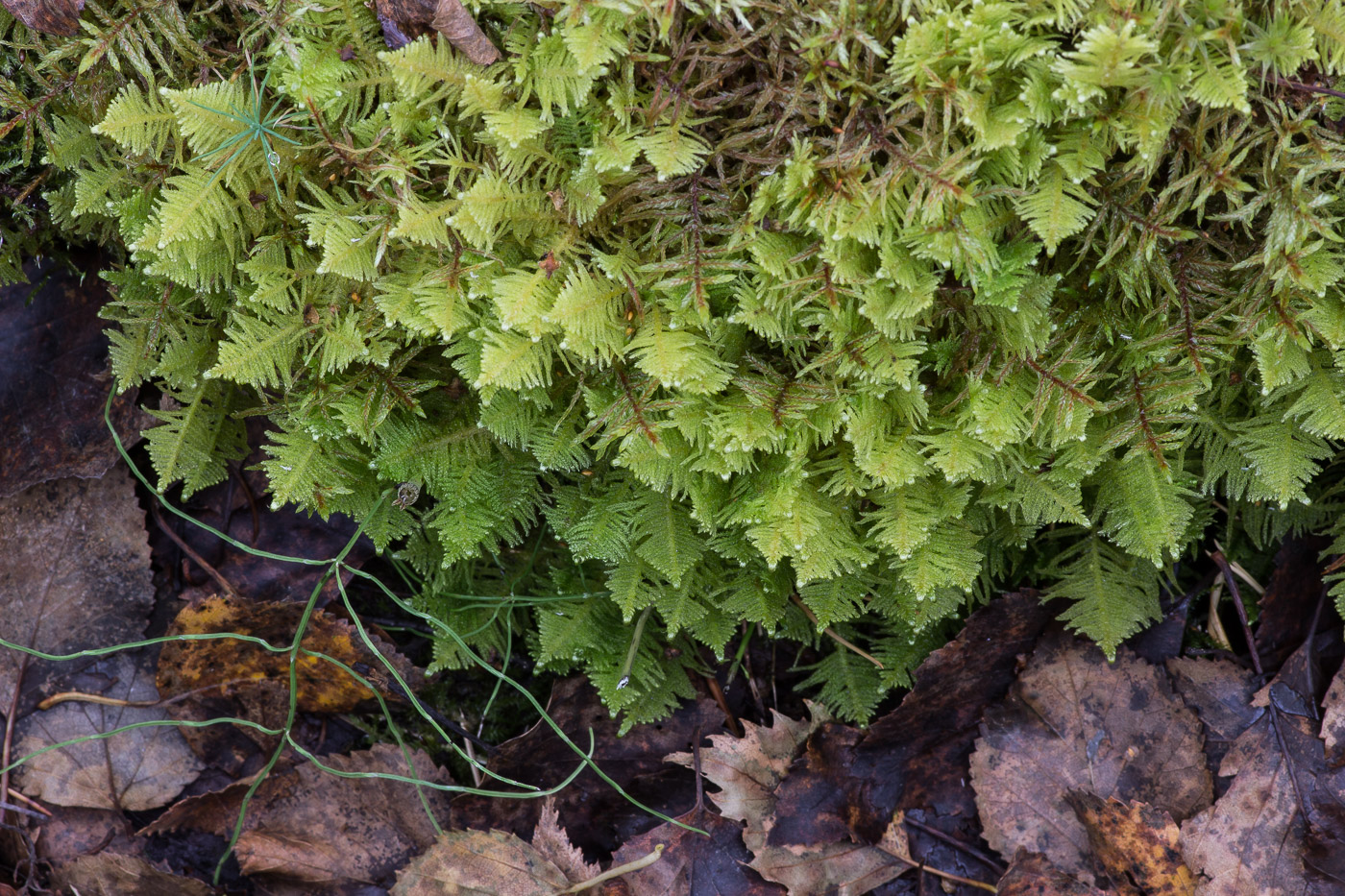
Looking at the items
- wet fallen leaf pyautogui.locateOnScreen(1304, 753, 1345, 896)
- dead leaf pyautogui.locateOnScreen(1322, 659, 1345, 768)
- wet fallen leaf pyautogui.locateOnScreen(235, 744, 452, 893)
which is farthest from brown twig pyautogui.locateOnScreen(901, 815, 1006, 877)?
wet fallen leaf pyautogui.locateOnScreen(235, 744, 452, 893)

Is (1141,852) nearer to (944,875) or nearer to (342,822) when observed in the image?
(944,875)

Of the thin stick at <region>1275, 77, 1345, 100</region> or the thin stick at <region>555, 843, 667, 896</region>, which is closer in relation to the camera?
the thin stick at <region>1275, 77, 1345, 100</region>

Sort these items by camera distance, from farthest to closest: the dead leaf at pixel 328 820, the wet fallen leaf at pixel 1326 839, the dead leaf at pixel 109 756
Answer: the dead leaf at pixel 109 756
the dead leaf at pixel 328 820
the wet fallen leaf at pixel 1326 839

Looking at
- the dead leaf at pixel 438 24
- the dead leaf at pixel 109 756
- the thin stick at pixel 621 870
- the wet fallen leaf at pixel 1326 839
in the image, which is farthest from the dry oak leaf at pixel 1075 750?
the dead leaf at pixel 109 756

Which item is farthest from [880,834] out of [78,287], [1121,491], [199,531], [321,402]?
[78,287]

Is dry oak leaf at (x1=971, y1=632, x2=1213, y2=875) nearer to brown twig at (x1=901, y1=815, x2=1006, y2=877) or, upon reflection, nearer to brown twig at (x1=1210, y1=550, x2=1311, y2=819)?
brown twig at (x1=901, y1=815, x2=1006, y2=877)

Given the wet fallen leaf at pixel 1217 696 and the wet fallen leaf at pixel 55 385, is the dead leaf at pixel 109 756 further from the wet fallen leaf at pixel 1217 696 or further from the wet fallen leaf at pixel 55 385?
the wet fallen leaf at pixel 1217 696

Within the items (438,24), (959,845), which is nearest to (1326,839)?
(959,845)
